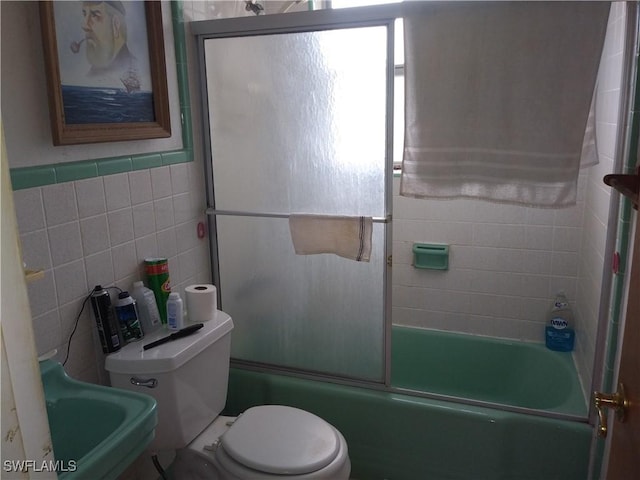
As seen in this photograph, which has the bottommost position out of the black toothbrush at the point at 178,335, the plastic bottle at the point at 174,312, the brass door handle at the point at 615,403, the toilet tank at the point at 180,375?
the toilet tank at the point at 180,375

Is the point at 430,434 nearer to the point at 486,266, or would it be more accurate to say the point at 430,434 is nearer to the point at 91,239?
the point at 486,266

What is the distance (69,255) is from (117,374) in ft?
1.31

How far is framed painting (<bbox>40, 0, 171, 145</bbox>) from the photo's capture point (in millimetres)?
1417

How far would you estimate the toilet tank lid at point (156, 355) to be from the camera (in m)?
1.60

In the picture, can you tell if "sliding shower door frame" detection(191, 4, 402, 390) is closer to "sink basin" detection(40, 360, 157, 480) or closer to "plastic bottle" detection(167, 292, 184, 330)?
"plastic bottle" detection(167, 292, 184, 330)

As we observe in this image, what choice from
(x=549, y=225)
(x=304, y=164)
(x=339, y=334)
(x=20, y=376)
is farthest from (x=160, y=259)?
(x=549, y=225)

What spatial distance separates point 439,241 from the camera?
2793mm

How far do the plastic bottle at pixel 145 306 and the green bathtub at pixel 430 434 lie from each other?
2.09 ft

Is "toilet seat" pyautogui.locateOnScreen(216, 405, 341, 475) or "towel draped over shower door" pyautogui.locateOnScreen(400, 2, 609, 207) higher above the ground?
"towel draped over shower door" pyautogui.locateOnScreen(400, 2, 609, 207)

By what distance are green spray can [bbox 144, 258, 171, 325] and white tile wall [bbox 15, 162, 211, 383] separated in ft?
0.11

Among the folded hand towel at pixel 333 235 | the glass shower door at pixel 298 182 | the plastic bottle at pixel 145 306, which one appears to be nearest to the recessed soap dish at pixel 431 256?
the glass shower door at pixel 298 182

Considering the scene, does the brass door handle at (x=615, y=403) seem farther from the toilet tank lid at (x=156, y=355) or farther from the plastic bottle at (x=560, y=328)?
the plastic bottle at (x=560, y=328)

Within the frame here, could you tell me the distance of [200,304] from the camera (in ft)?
6.01

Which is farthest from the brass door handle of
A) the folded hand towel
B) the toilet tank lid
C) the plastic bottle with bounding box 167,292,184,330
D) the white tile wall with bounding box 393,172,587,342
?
the white tile wall with bounding box 393,172,587,342
